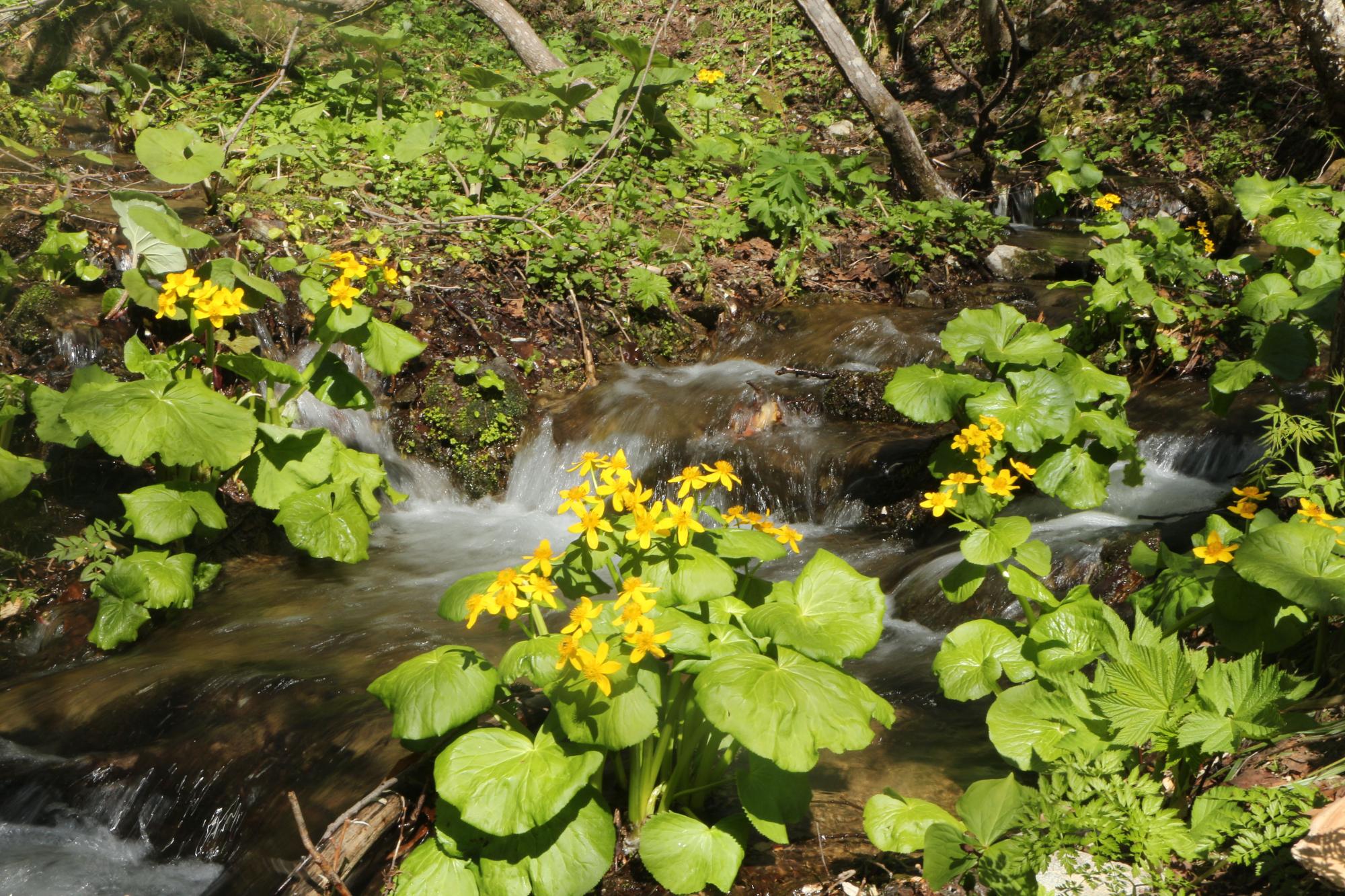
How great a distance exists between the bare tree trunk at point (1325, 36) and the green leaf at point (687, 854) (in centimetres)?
855

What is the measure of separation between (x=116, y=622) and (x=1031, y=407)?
12.8ft

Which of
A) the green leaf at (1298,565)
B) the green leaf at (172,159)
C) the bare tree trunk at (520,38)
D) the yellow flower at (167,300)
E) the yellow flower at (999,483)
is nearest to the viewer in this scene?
the green leaf at (1298,565)

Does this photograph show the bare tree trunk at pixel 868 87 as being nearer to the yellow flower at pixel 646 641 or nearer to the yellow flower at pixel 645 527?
the yellow flower at pixel 645 527

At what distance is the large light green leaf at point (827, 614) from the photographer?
2.17 m

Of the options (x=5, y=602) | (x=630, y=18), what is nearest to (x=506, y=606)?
(x=5, y=602)

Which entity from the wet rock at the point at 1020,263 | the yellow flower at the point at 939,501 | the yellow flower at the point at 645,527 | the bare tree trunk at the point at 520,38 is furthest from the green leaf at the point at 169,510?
the bare tree trunk at the point at 520,38

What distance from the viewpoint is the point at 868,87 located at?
841 cm

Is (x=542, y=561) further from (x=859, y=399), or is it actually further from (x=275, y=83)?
(x=275, y=83)

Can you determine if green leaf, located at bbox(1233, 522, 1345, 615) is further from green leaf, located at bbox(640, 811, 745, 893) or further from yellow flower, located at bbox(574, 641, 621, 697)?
yellow flower, located at bbox(574, 641, 621, 697)

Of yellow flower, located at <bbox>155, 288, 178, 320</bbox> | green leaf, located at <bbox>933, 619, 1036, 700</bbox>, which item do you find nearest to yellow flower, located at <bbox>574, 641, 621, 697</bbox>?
green leaf, located at <bbox>933, 619, 1036, 700</bbox>

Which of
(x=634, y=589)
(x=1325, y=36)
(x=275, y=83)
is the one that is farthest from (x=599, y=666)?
(x=1325, y=36)

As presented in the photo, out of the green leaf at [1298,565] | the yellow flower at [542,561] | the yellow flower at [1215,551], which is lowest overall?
the yellow flower at [1215,551]

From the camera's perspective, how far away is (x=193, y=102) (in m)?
8.78

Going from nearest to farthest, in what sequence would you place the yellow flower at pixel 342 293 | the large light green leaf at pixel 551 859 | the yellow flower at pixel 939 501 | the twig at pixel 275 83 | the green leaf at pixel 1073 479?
the large light green leaf at pixel 551 859, the yellow flower at pixel 939 501, the yellow flower at pixel 342 293, the green leaf at pixel 1073 479, the twig at pixel 275 83
